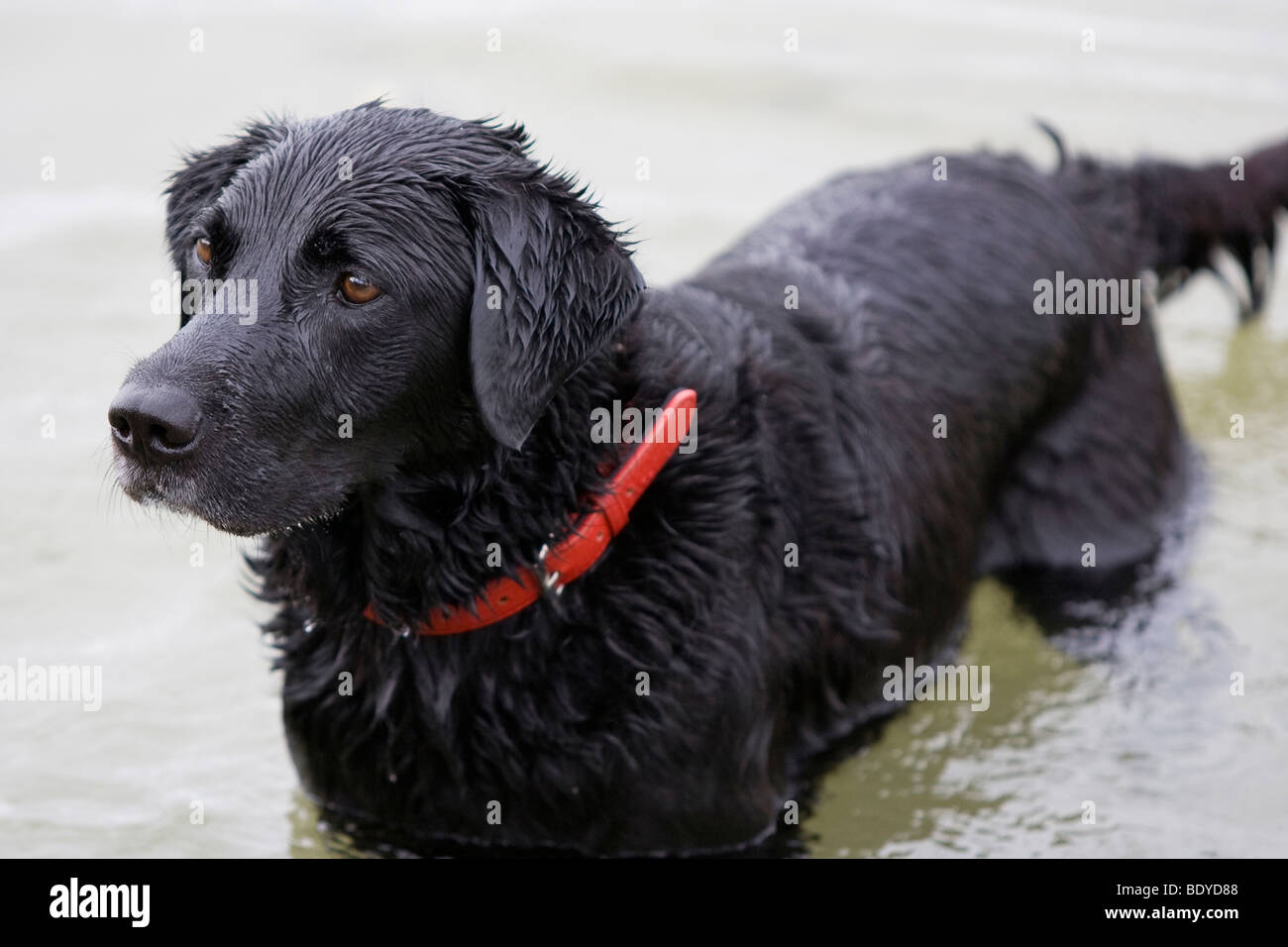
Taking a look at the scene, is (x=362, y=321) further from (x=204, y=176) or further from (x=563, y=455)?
(x=204, y=176)

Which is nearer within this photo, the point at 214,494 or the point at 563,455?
the point at 214,494

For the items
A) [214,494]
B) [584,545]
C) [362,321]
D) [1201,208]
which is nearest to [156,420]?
[214,494]

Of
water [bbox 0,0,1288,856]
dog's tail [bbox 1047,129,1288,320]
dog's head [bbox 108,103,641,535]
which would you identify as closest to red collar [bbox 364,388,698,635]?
dog's head [bbox 108,103,641,535]

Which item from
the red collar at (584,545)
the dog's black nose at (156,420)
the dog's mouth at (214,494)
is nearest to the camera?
the dog's black nose at (156,420)

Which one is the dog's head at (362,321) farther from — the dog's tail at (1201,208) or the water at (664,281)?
the dog's tail at (1201,208)

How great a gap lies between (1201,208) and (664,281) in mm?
2803

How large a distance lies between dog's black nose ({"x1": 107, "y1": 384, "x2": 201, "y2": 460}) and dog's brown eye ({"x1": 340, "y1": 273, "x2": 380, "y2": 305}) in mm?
407

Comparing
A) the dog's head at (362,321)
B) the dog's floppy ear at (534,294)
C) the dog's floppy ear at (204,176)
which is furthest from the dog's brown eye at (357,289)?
the dog's floppy ear at (204,176)

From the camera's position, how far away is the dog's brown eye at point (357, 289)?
3439mm

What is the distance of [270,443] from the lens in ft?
11.3

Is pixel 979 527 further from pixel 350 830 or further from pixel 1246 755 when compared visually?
pixel 350 830

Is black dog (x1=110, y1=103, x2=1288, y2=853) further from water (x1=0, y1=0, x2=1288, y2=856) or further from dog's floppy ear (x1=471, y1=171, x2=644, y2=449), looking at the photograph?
water (x1=0, y1=0, x2=1288, y2=856)

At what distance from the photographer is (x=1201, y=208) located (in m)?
6.23

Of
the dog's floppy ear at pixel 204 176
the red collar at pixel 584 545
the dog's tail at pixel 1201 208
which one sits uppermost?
the dog's tail at pixel 1201 208
